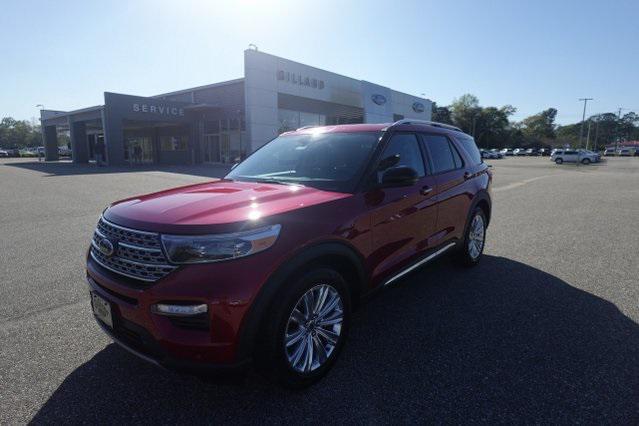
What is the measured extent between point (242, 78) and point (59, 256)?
79.2 feet

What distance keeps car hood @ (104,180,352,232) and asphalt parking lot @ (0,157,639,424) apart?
955 millimetres

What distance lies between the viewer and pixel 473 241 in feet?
17.1

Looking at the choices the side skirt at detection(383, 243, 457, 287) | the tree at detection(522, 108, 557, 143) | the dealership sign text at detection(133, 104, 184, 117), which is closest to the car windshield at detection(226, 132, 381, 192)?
the side skirt at detection(383, 243, 457, 287)

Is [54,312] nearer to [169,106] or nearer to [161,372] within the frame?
[161,372]

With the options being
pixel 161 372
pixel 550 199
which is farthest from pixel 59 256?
pixel 550 199

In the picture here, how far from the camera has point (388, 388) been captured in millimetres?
2705

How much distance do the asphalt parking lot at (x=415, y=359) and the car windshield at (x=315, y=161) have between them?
3.62ft

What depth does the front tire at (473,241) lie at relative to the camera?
16.4ft

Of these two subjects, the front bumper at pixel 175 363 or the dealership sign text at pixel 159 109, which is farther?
the dealership sign text at pixel 159 109

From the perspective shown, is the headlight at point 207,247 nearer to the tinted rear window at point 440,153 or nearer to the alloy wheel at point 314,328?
the alloy wheel at point 314,328

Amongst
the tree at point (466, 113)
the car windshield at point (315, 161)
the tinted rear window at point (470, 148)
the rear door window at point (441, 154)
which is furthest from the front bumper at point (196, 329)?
the tree at point (466, 113)

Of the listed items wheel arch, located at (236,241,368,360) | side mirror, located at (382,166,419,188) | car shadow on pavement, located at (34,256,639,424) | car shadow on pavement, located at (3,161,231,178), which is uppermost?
side mirror, located at (382,166,419,188)

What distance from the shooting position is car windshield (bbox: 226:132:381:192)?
3242mm

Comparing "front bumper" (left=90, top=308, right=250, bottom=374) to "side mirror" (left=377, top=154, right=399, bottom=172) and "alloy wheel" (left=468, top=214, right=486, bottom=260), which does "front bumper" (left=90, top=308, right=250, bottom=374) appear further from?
"alloy wheel" (left=468, top=214, right=486, bottom=260)
